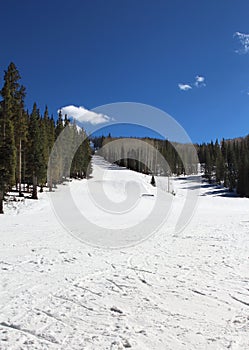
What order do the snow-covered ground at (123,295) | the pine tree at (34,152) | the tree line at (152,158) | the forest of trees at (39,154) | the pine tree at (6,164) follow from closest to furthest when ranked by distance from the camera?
the snow-covered ground at (123,295), the pine tree at (6,164), the forest of trees at (39,154), the pine tree at (34,152), the tree line at (152,158)

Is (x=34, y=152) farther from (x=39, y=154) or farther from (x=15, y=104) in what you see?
(x=15, y=104)

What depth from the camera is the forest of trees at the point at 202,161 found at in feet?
258

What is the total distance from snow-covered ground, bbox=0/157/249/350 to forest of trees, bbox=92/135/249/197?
5834 centimetres

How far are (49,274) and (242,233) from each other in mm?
12368

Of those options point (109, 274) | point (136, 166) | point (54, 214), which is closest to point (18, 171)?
point (54, 214)

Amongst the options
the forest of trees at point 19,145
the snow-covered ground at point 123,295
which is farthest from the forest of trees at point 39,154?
the snow-covered ground at point 123,295

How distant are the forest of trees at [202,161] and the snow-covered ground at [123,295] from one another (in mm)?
58341

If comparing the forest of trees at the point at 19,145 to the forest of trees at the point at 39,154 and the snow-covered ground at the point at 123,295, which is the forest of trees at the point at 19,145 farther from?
the snow-covered ground at the point at 123,295

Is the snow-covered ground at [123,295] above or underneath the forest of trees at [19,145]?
underneath

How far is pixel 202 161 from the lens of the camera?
6427 inches

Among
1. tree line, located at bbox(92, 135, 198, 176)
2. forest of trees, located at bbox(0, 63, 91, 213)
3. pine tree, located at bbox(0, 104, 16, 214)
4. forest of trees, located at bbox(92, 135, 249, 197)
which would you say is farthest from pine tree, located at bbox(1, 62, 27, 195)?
tree line, located at bbox(92, 135, 198, 176)

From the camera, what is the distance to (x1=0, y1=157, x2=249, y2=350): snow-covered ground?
480 centimetres

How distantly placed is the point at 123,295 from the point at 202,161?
16272 centimetres

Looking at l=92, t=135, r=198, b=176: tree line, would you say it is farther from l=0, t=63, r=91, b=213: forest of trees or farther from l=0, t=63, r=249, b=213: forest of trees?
l=0, t=63, r=91, b=213: forest of trees
